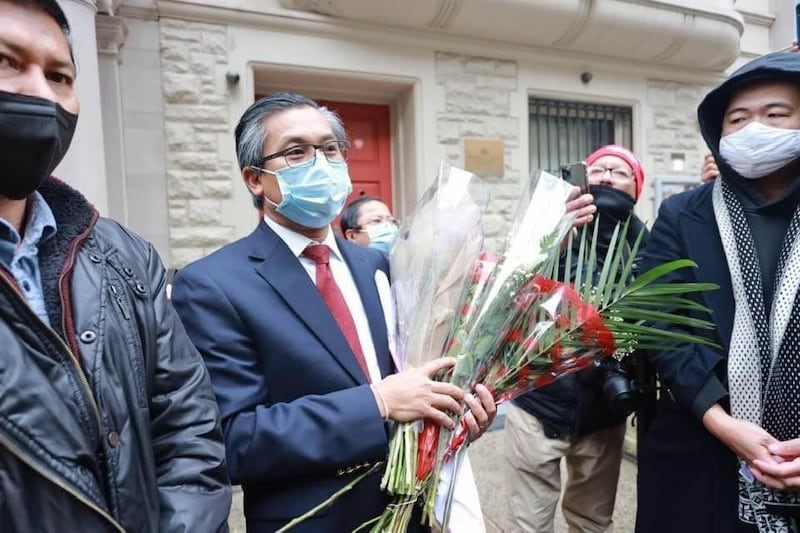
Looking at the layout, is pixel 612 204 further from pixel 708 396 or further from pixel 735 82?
pixel 708 396

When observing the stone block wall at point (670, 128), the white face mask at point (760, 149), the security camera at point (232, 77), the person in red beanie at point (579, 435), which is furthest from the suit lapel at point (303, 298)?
the stone block wall at point (670, 128)

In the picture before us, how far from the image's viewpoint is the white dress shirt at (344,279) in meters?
1.45

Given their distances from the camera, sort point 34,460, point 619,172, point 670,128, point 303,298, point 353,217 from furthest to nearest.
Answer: point 670,128 < point 353,217 < point 619,172 < point 303,298 < point 34,460

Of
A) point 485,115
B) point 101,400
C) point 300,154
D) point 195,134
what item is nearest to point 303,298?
point 300,154

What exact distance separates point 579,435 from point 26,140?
2173 millimetres

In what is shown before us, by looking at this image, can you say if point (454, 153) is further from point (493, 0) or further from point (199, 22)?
point (199, 22)

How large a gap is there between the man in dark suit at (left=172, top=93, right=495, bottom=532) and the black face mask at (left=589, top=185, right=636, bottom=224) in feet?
4.00

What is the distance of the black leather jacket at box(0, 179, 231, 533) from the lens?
83cm

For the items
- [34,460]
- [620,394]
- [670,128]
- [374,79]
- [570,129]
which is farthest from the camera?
[670,128]

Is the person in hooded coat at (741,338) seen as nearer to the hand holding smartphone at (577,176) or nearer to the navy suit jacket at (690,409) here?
the navy suit jacket at (690,409)

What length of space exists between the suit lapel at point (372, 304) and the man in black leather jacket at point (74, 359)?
18.9 inches

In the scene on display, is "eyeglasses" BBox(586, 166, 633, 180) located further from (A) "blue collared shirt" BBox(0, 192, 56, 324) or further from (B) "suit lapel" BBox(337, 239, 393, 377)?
(A) "blue collared shirt" BBox(0, 192, 56, 324)

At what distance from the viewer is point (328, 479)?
130 cm

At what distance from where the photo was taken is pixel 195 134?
4266mm
